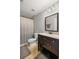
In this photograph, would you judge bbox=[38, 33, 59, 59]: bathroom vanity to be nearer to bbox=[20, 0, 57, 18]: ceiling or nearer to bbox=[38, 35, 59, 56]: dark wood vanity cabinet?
bbox=[38, 35, 59, 56]: dark wood vanity cabinet

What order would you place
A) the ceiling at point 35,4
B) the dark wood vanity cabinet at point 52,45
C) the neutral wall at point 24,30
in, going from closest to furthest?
the dark wood vanity cabinet at point 52,45 < the ceiling at point 35,4 < the neutral wall at point 24,30

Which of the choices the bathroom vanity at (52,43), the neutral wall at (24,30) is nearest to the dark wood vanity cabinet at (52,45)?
the bathroom vanity at (52,43)

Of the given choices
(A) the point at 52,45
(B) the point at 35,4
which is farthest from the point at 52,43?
(B) the point at 35,4

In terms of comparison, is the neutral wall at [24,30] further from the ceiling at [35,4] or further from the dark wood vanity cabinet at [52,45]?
the dark wood vanity cabinet at [52,45]

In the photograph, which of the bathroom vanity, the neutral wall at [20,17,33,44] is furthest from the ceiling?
the bathroom vanity

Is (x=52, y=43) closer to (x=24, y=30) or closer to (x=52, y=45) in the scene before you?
(x=52, y=45)
